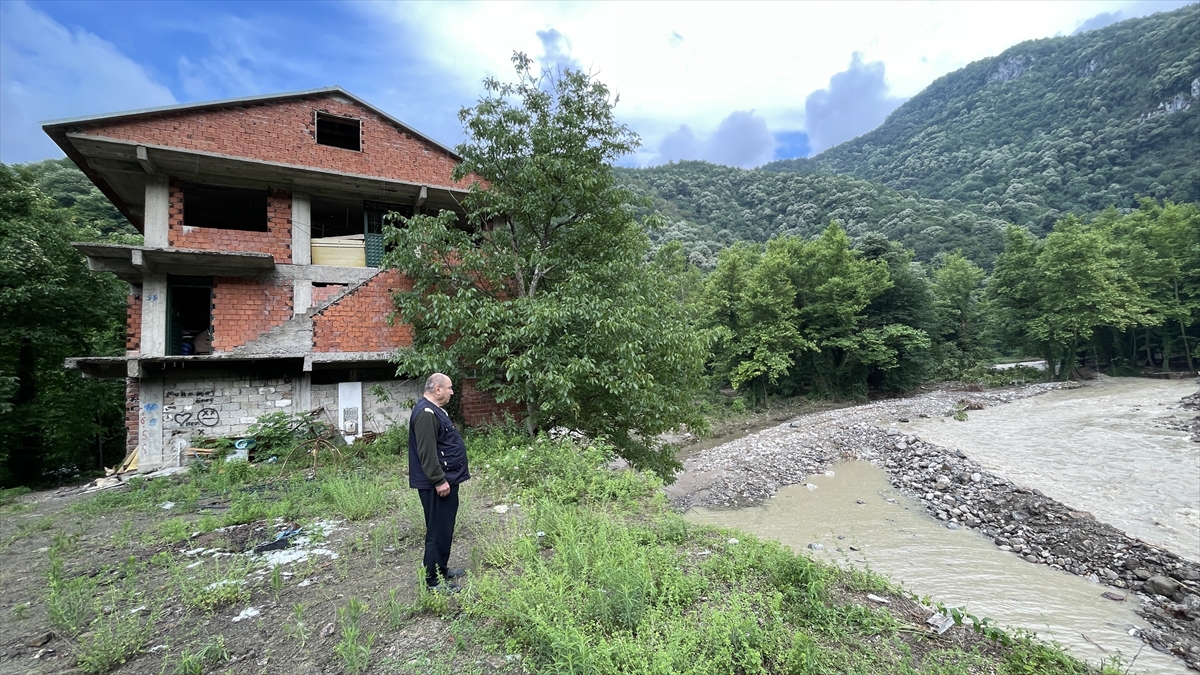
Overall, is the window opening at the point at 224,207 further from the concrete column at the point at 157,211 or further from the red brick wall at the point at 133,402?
the red brick wall at the point at 133,402

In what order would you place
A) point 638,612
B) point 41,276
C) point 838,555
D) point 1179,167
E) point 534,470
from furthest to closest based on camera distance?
point 1179,167 → point 41,276 → point 838,555 → point 534,470 → point 638,612

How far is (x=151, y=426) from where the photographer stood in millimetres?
8500

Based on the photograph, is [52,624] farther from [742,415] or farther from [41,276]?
[742,415]

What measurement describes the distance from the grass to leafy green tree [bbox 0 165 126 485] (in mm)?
10217

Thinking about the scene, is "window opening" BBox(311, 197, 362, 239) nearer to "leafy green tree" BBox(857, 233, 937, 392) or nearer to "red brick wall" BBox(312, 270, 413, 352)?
"red brick wall" BBox(312, 270, 413, 352)

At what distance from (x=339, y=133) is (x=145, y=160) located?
358 cm

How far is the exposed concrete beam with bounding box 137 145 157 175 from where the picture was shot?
8.07 metres

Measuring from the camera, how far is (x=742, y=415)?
23906mm

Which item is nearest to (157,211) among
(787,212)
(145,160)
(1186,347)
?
(145,160)

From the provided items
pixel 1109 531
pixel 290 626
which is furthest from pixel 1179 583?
pixel 290 626

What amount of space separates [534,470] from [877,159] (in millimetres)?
121403

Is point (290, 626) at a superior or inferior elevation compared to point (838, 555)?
superior

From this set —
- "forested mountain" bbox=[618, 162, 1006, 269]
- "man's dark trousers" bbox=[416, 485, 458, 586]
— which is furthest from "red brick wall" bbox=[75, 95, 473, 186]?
"forested mountain" bbox=[618, 162, 1006, 269]

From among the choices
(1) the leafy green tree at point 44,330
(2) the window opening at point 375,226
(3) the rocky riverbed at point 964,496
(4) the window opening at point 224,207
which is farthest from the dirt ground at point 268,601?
(1) the leafy green tree at point 44,330
